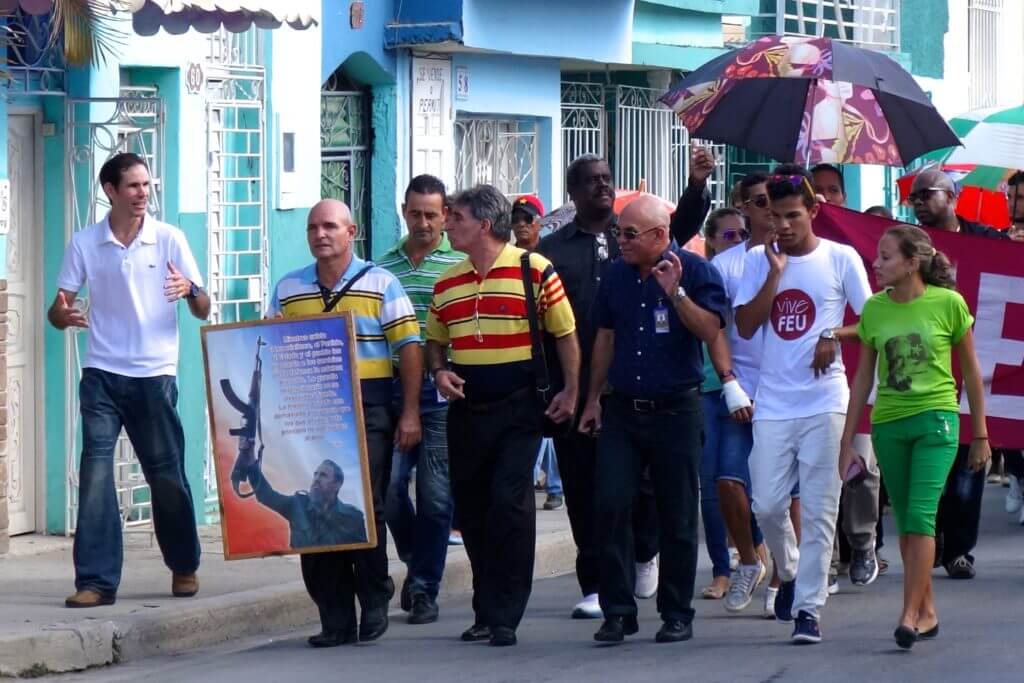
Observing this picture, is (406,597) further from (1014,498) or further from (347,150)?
(347,150)

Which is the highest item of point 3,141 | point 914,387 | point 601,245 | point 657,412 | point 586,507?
point 3,141

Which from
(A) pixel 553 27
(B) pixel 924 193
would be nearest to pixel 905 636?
(B) pixel 924 193

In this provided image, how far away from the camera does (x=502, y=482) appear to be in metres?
8.86

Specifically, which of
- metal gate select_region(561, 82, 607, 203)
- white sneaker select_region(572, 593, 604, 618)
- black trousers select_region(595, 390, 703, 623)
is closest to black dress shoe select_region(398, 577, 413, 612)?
white sneaker select_region(572, 593, 604, 618)

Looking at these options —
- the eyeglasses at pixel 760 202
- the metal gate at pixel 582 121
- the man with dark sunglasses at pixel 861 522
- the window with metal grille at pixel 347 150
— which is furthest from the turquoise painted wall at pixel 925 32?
the eyeglasses at pixel 760 202

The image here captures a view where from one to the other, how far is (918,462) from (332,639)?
2.57 meters

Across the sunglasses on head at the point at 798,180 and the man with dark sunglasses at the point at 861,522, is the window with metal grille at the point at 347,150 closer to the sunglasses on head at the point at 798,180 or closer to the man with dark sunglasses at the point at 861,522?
the man with dark sunglasses at the point at 861,522

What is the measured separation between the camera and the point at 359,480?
8805 millimetres

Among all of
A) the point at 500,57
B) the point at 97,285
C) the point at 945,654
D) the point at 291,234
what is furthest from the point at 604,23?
the point at 945,654

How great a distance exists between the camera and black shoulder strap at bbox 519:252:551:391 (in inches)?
349

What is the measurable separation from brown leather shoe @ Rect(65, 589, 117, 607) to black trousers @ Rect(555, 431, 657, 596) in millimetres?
2119

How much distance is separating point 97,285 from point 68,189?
6.30ft

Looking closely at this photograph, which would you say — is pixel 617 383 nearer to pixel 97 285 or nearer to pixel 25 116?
pixel 97 285

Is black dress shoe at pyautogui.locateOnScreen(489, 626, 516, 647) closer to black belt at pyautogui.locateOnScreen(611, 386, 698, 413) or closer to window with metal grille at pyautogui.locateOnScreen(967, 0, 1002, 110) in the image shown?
black belt at pyautogui.locateOnScreen(611, 386, 698, 413)
